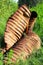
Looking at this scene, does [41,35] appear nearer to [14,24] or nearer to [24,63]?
[14,24]

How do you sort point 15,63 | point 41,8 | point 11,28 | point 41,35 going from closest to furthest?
1. point 15,63
2. point 11,28
3. point 41,35
4. point 41,8

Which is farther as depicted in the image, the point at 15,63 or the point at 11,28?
the point at 11,28

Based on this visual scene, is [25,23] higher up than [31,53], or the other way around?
[25,23]

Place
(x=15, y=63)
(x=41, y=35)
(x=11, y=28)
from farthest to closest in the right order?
(x=41, y=35)
(x=11, y=28)
(x=15, y=63)

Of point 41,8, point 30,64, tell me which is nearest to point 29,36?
point 30,64

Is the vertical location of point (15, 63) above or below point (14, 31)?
below

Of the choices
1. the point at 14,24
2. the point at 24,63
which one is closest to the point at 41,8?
the point at 14,24

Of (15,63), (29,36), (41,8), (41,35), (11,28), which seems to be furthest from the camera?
(41,8)

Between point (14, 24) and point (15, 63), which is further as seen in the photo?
point (14, 24)

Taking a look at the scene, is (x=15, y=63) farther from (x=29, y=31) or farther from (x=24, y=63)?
(x=29, y=31)
